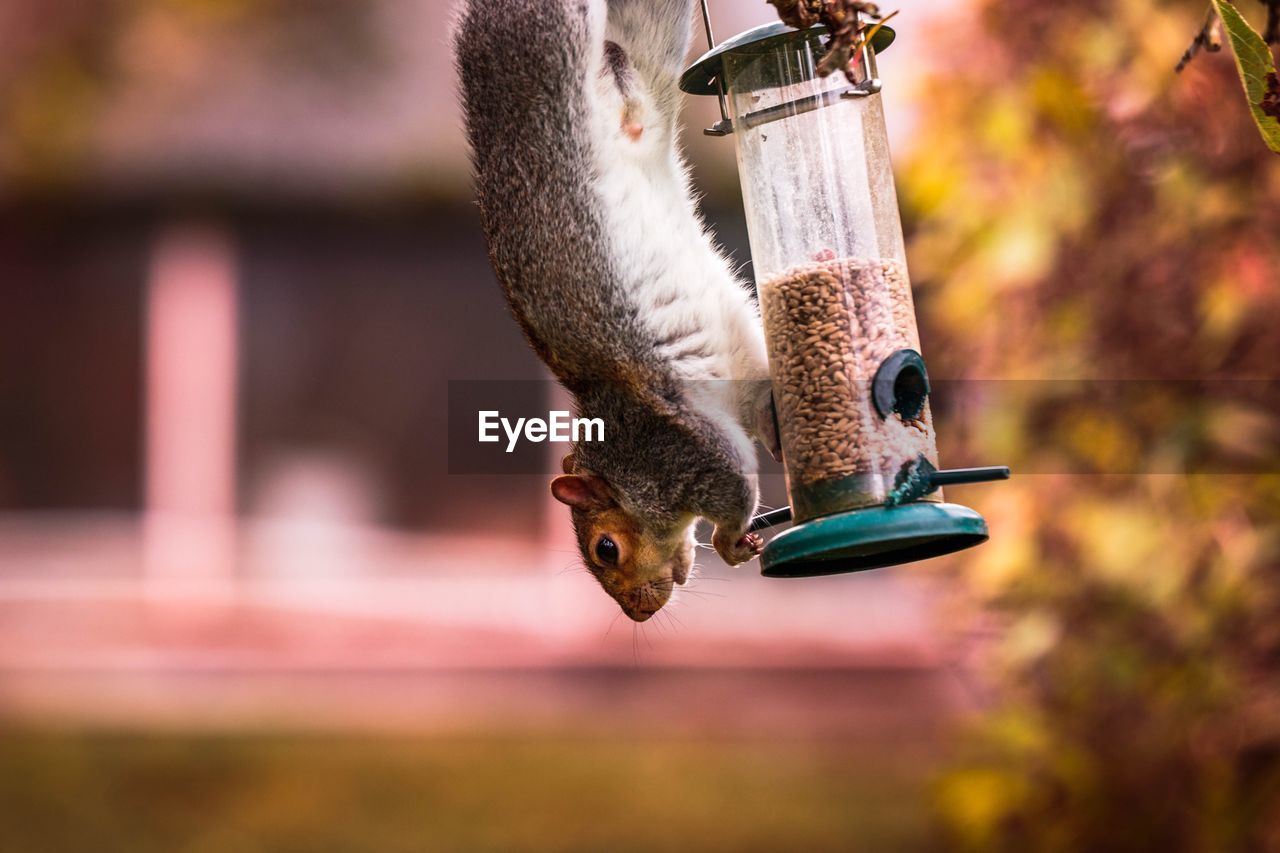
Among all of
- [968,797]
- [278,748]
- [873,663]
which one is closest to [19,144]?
[278,748]

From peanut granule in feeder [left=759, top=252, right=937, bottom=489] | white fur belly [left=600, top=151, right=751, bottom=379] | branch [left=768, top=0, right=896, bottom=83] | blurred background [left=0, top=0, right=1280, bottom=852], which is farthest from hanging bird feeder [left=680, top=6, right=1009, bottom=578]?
blurred background [left=0, top=0, right=1280, bottom=852]

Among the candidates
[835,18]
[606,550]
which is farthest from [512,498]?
[835,18]

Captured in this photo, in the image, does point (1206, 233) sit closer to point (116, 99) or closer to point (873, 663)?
point (873, 663)

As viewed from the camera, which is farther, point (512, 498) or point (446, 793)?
point (512, 498)

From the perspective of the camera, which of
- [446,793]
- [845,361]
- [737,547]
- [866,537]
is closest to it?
[866,537]

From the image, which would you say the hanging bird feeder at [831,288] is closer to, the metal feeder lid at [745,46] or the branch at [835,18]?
the metal feeder lid at [745,46]

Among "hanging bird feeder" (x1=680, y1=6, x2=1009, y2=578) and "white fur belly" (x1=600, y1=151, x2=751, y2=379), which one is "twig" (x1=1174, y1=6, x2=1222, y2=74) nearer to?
"hanging bird feeder" (x1=680, y1=6, x2=1009, y2=578)

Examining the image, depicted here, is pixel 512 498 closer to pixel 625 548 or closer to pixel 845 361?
pixel 625 548
